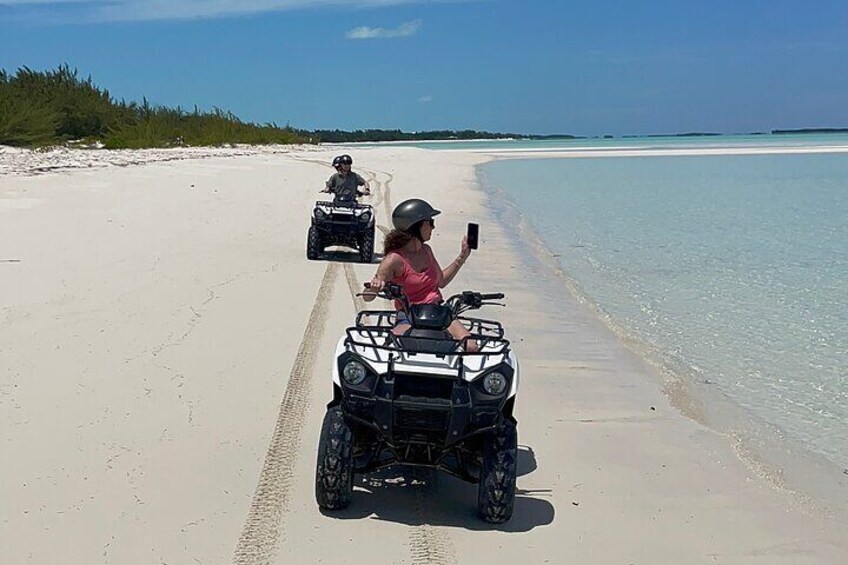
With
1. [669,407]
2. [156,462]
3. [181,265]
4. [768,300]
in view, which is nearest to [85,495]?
[156,462]

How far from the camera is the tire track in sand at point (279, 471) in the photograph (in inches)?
155

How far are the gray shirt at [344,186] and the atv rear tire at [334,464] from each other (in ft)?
26.0

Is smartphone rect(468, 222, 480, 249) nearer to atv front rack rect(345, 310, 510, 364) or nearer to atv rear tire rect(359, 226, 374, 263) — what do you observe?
atv front rack rect(345, 310, 510, 364)

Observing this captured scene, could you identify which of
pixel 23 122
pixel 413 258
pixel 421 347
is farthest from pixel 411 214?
pixel 23 122

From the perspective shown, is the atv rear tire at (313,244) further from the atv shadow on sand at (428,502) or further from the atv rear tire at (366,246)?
the atv shadow on sand at (428,502)

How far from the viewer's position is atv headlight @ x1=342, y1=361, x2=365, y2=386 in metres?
4.11

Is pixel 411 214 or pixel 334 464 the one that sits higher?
pixel 411 214

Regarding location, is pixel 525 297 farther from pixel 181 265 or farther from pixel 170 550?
pixel 170 550

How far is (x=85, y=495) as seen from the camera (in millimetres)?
4301

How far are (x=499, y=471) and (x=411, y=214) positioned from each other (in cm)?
142

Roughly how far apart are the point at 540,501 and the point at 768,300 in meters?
6.49

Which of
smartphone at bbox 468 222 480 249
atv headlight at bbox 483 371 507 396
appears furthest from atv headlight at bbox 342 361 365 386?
smartphone at bbox 468 222 480 249

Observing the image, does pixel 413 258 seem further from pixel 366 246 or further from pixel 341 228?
pixel 366 246

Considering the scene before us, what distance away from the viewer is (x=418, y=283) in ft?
17.0
